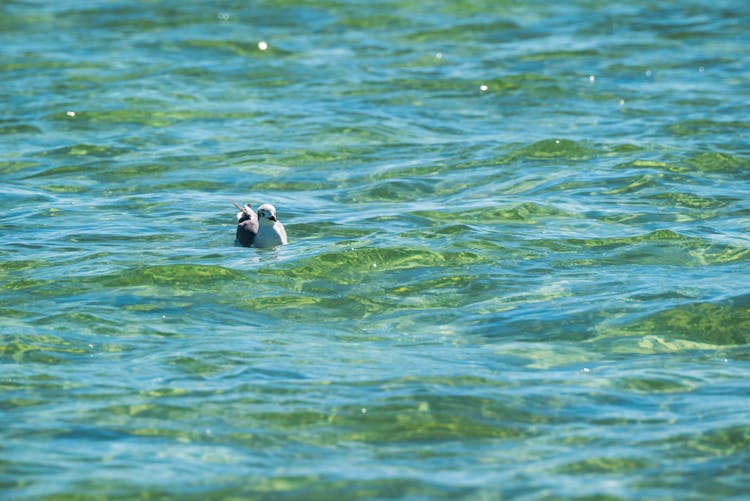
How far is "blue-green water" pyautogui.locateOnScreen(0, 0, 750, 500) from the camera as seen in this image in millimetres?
6941

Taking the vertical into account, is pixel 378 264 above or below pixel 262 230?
below

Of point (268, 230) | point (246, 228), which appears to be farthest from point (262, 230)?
point (246, 228)

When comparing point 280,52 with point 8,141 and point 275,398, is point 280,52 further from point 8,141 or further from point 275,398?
point 275,398

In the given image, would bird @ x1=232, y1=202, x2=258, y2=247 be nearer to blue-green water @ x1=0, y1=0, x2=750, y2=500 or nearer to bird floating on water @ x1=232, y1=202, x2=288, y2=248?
bird floating on water @ x1=232, y1=202, x2=288, y2=248

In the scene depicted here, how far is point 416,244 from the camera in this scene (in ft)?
36.9

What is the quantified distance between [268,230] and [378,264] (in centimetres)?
109

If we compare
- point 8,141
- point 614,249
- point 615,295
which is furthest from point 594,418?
point 8,141

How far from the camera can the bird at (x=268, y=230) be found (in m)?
11.1

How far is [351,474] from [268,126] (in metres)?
10.1

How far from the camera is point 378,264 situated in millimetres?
10711

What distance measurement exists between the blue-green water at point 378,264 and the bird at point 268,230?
0.49 feet

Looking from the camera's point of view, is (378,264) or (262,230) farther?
(262,230)

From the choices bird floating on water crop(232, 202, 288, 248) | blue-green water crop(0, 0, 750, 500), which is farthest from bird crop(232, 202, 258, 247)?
blue-green water crop(0, 0, 750, 500)

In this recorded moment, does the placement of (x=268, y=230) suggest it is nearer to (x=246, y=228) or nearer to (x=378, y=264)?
(x=246, y=228)
